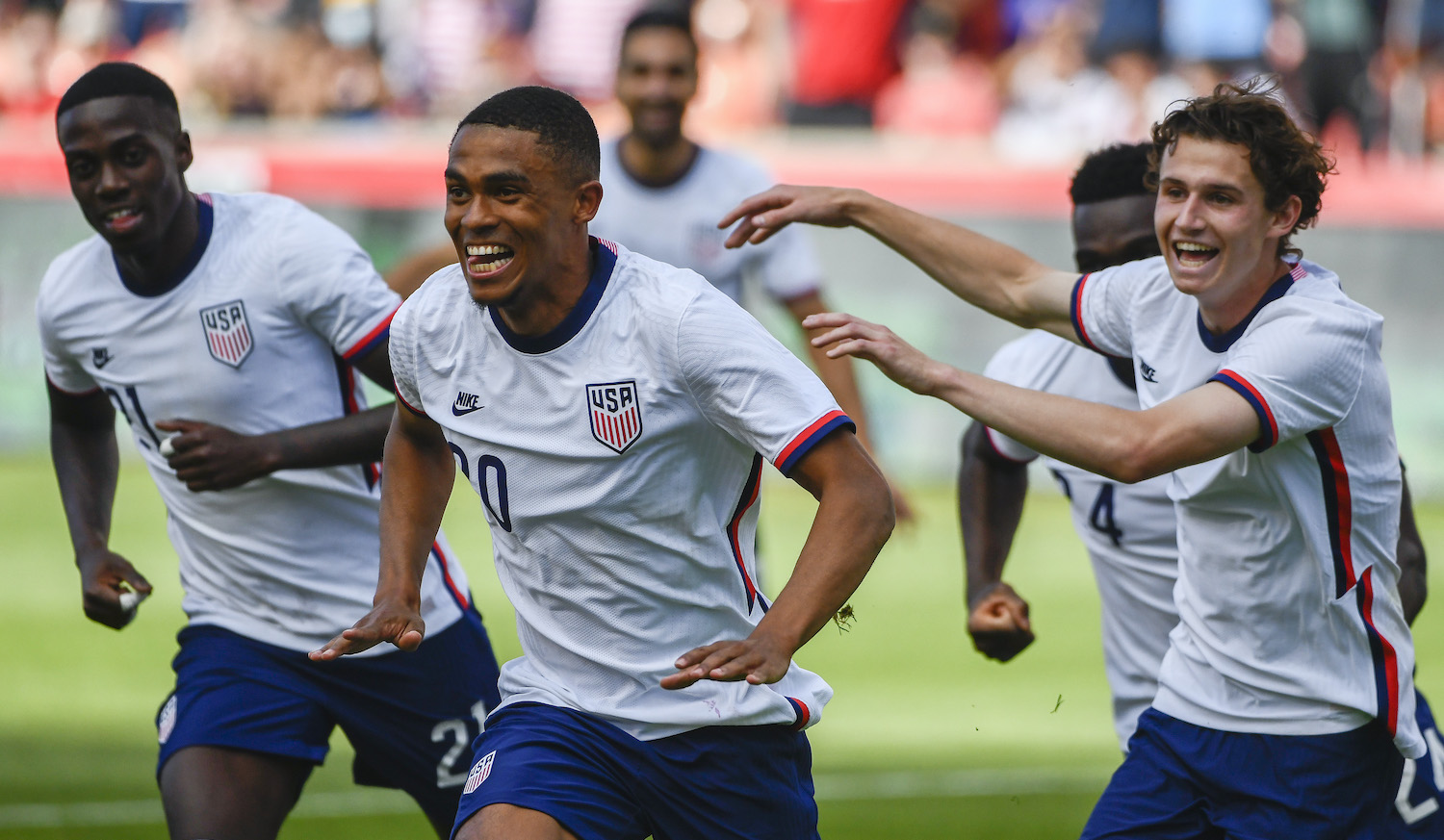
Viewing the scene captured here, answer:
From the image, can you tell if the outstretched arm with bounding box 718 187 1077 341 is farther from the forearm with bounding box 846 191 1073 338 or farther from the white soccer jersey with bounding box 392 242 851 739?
the white soccer jersey with bounding box 392 242 851 739

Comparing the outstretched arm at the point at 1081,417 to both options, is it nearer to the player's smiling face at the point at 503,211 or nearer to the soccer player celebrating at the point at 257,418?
the player's smiling face at the point at 503,211

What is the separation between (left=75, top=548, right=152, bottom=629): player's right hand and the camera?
4.86 m

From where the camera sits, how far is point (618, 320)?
3.84 m

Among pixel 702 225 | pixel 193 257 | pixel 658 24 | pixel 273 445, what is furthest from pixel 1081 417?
pixel 658 24

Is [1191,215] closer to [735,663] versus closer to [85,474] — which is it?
[735,663]

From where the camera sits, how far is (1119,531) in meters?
5.04

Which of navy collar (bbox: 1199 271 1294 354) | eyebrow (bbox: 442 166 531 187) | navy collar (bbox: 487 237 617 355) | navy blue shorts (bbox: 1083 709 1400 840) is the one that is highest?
eyebrow (bbox: 442 166 531 187)

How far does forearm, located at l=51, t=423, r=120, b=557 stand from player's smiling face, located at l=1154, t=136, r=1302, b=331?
3.20m

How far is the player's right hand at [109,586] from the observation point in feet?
15.9

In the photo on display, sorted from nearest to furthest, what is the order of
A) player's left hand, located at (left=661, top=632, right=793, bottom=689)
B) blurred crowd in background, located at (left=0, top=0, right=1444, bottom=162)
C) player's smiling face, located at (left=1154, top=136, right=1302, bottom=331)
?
1. player's left hand, located at (left=661, top=632, right=793, bottom=689)
2. player's smiling face, located at (left=1154, top=136, right=1302, bottom=331)
3. blurred crowd in background, located at (left=0, top=0, right=1444, bottom=162)

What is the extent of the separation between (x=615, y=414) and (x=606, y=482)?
16cm

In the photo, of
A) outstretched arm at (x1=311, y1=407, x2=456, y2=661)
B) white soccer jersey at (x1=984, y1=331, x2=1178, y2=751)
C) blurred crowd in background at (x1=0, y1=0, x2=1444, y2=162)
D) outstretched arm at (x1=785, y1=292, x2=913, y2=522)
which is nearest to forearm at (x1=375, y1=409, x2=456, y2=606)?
outstretched arm at (x1=311, y1=407, x2=456, y2=661)

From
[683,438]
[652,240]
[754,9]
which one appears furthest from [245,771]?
[754,9]

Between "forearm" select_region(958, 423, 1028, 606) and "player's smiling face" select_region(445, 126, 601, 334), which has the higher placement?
"player's smiling face" select_region(445, 126, 601, 334)
